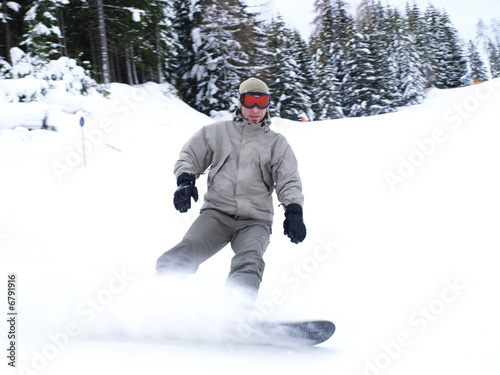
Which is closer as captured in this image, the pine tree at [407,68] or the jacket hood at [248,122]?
the jacket hood at [248,122]

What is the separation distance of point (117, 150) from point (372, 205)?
5.46 metres

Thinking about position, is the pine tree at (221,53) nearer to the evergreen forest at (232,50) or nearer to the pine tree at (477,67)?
the evergreen forest at (232,50)

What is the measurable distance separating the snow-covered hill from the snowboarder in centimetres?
50

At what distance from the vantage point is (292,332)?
2412 mm

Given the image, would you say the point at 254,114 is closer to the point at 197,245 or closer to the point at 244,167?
the point at 244,167

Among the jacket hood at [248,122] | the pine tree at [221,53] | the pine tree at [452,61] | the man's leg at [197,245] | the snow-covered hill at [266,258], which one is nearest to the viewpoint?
the snow-covered hill at [266,258]

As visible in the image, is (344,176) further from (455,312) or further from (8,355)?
(8,355)

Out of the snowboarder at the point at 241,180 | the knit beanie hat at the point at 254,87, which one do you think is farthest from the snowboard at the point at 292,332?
the knit beanie hat at the point at 254,87

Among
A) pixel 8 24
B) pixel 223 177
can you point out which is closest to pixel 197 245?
pixel 223 177

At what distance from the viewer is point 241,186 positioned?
3020mm

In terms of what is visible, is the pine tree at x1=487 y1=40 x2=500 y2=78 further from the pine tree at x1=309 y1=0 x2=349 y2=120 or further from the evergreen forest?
the pine tree at x1=309 y1=0 x2=349 y2=120

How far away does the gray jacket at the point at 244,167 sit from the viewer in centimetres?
302

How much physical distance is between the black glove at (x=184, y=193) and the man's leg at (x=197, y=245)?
20 centimetres

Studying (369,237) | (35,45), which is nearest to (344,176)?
(369,237)
